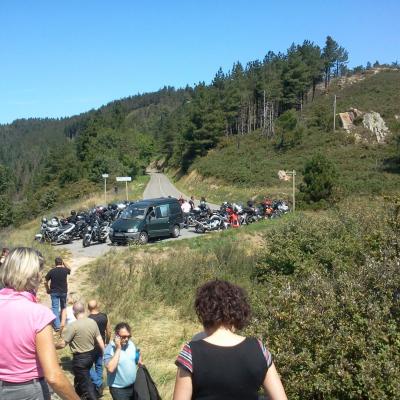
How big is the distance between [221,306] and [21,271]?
1.23m

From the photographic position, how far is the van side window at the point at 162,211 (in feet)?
67.4

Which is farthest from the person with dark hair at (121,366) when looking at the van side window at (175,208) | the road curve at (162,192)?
the road curve at (162,192)

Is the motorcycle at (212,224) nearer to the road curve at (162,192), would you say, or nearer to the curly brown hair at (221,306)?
the road curve at (162,192)

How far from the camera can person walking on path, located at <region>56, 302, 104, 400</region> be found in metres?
6.42

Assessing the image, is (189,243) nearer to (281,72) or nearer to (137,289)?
(137,289)

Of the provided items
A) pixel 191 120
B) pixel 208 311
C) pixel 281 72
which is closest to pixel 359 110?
pixel 281 72

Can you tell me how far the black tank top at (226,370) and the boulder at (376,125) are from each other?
183 ft

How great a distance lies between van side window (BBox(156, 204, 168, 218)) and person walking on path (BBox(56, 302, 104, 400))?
14.0 meters

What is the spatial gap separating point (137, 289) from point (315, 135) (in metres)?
51.2

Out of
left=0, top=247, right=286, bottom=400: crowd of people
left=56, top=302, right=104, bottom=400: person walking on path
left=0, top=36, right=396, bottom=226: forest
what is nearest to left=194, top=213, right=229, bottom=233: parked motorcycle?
left=56, top=302, right=104, bottom=400: person walking on path

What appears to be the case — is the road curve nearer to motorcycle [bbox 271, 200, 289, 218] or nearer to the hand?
motorcycle [bbox 271, 200, 289, 218]

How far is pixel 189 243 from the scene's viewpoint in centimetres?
1841

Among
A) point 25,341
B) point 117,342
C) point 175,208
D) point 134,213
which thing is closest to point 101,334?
point 117,342

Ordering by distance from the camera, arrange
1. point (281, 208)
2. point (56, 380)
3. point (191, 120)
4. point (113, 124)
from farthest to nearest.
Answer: point (113, 124) < point (191, 120) < point (281, 208) < point (56, 380)
